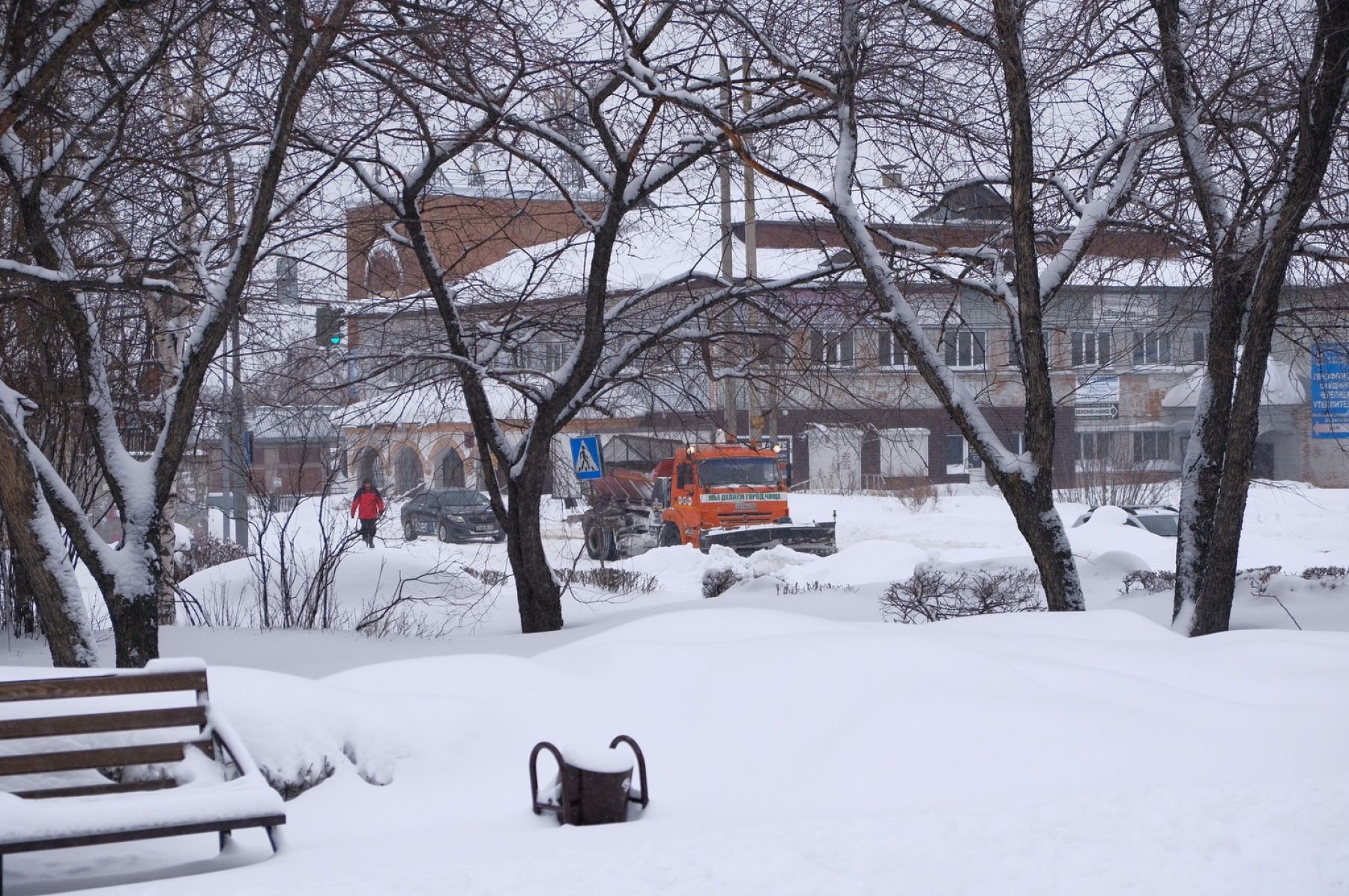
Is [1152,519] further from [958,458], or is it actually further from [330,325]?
[330,325]

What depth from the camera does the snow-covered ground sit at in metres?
4.31

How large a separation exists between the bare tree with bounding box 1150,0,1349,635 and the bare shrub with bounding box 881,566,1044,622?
2414mm

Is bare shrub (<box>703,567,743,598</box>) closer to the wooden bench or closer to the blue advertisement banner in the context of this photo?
the blue advertisement banner

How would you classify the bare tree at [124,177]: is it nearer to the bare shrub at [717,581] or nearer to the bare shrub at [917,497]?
the bare shrub at [717,581]

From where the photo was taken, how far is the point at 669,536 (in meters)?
25.2

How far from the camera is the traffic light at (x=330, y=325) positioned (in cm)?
1151

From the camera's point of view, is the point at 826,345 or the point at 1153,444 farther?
the point at 1153,444

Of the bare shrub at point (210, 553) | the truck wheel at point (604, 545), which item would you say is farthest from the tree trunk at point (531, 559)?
the truck wheel at point (604, 545)

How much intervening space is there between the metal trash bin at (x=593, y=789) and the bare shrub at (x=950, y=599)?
748 centimetres

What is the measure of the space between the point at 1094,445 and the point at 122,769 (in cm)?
3163

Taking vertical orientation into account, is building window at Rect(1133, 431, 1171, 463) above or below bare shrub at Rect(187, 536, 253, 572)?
above

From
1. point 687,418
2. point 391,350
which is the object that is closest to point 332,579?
point 391,350

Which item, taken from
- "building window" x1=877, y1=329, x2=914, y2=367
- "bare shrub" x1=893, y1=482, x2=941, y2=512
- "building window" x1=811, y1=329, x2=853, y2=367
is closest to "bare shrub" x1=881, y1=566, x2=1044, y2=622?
"building window" x1=877, y1=329, x2=914, y2=367

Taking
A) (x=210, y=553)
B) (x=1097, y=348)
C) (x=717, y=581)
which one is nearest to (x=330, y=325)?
(x=717, y=581)
